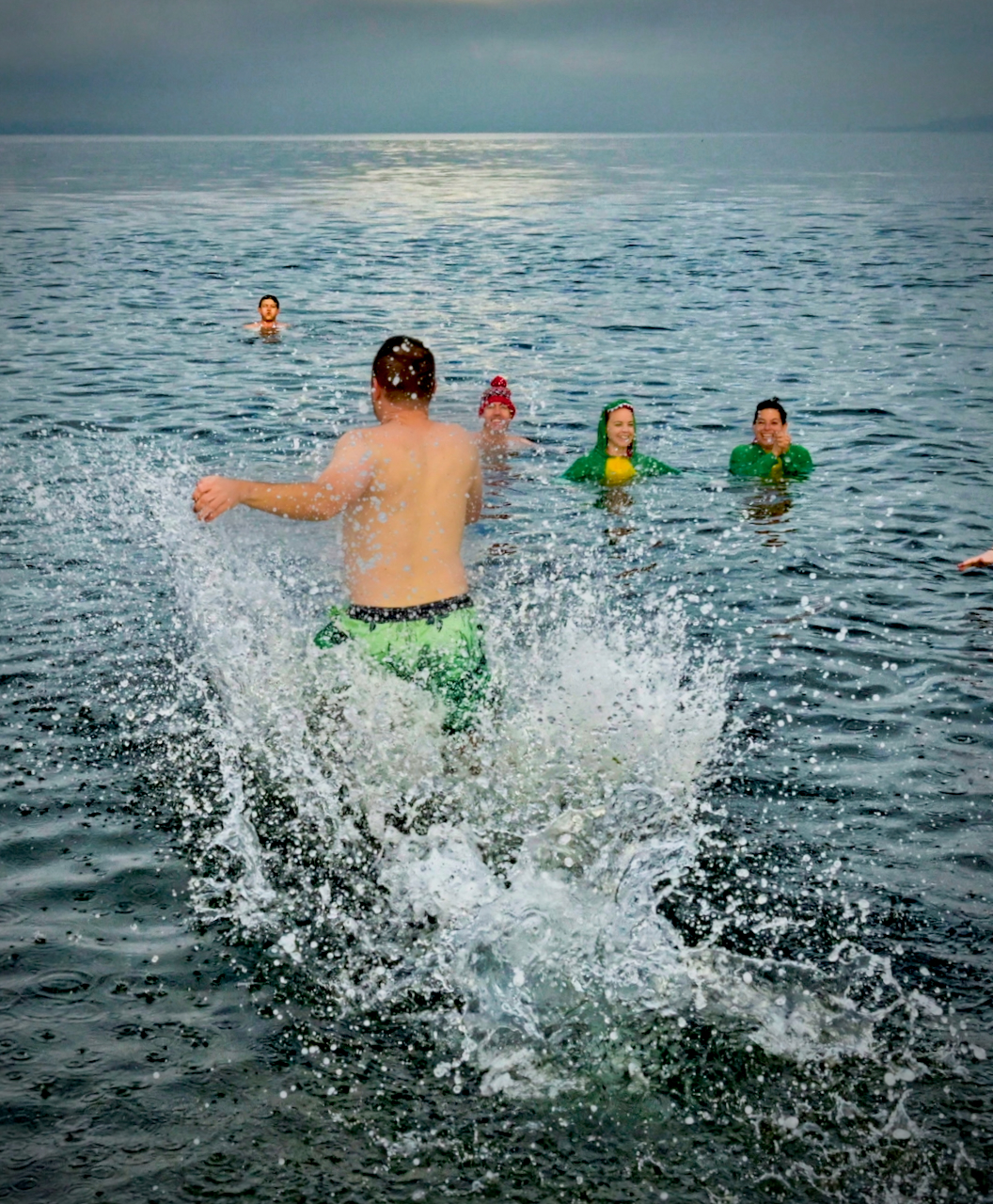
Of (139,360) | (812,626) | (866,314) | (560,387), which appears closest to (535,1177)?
(812,626)

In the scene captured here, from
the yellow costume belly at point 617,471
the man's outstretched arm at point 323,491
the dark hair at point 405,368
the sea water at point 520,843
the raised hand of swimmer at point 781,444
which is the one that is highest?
the dark hair at point 405,368

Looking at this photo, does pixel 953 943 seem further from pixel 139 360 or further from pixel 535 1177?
pixel 139 360

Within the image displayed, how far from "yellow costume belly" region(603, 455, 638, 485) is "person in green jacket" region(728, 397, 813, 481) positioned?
1131mm

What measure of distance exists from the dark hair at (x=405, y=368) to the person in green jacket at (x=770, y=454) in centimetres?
721

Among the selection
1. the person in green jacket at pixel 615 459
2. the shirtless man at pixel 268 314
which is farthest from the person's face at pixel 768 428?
the shirtless man at pixel 268 314

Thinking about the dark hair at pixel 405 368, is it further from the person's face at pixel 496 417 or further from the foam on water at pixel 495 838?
the person's face at pixel 496 417

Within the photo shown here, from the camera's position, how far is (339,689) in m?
5.62

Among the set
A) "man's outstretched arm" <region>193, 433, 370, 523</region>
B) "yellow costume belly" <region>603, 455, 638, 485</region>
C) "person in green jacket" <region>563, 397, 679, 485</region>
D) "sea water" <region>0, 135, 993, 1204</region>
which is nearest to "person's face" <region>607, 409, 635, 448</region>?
"person in green jacket" <region>563, 397, 679, 485</region>

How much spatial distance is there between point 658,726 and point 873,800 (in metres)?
1.17

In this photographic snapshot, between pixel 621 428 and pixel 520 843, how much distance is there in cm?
688

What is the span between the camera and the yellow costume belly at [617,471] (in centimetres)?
1184

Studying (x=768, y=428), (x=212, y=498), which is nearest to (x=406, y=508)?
(x=212, y=498)

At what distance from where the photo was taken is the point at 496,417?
1323cm

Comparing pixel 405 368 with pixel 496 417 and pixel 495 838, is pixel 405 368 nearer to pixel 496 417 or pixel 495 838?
pixel 495 838
